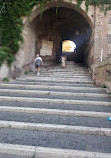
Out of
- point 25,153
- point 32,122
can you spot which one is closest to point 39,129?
point 32,122

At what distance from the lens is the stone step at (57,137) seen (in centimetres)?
212

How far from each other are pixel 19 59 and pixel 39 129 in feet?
18.5

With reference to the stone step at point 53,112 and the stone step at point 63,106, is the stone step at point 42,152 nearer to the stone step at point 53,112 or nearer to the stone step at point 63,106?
the stone step at point 53,112

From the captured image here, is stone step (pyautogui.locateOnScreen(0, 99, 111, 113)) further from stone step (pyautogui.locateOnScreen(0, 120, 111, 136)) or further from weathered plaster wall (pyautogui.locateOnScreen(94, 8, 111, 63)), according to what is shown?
weathered plaster wall (pyautogui.locateOnScreen(94, 8, 111, 63))

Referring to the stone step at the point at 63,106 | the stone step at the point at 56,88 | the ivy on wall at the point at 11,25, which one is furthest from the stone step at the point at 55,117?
the ivy on wall at the point at 11,25

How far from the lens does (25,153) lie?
1.99m

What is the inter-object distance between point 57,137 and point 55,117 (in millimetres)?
733

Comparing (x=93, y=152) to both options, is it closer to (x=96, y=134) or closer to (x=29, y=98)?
(x=96, y=134)

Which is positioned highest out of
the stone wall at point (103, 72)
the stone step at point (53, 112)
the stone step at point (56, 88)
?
the stone wall at point (103, 72)

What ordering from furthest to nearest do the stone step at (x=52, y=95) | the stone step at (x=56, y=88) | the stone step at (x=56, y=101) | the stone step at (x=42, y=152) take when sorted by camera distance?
the stone step at (x=56, y=88)
the stone step at (x=52, y=95)
the stone step at (x=56, y=101)
the stone step at (x=42, y=152)

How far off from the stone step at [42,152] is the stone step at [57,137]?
0.11 m

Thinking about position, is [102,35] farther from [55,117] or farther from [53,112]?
[55,117]

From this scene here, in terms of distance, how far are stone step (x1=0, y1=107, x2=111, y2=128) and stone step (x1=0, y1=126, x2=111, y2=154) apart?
0.20 m

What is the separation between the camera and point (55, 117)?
3.07 meters
